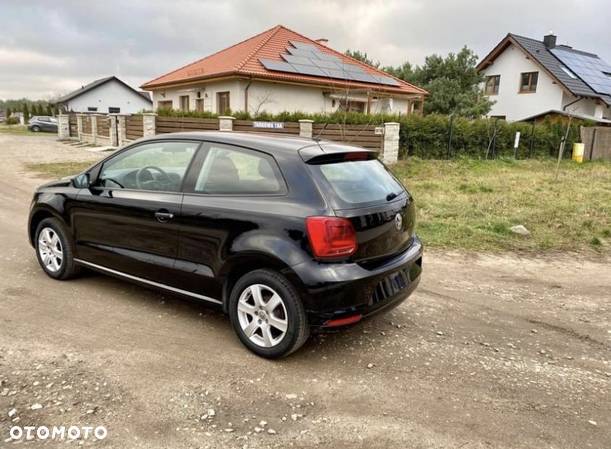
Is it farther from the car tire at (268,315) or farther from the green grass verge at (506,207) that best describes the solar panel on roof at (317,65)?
the car tire at (268,315)

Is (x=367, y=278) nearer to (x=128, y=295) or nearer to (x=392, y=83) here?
(x=128, y=295)

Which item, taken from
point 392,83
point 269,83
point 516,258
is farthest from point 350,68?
point 516,258

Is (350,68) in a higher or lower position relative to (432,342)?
higher

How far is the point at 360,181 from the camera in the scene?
3.64 m

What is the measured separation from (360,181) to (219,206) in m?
1.08

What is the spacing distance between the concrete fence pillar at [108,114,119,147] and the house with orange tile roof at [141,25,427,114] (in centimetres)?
280

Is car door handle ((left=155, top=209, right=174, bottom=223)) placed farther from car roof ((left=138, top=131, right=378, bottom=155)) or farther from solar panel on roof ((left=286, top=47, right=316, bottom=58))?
solar panel on roof ((left=286, top=47, right=316, bottom=58))

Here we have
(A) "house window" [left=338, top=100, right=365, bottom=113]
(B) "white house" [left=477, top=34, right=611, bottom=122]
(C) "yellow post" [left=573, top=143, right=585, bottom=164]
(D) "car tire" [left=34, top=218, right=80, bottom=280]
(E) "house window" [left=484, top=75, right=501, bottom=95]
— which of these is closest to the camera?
(D) "car tire" [left=34, top=218, right=80, bottom=280]

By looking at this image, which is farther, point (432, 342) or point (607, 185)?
point (607, 185)

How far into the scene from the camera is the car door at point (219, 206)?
3437 mm

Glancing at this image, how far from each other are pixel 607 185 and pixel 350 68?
14.1 metres

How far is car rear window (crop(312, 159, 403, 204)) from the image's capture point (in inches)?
135

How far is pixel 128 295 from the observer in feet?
14.7

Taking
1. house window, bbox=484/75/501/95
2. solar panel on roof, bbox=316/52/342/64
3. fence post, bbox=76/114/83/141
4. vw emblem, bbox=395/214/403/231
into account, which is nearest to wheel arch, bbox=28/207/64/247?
vw emblem, bbox=395/214/403/231
